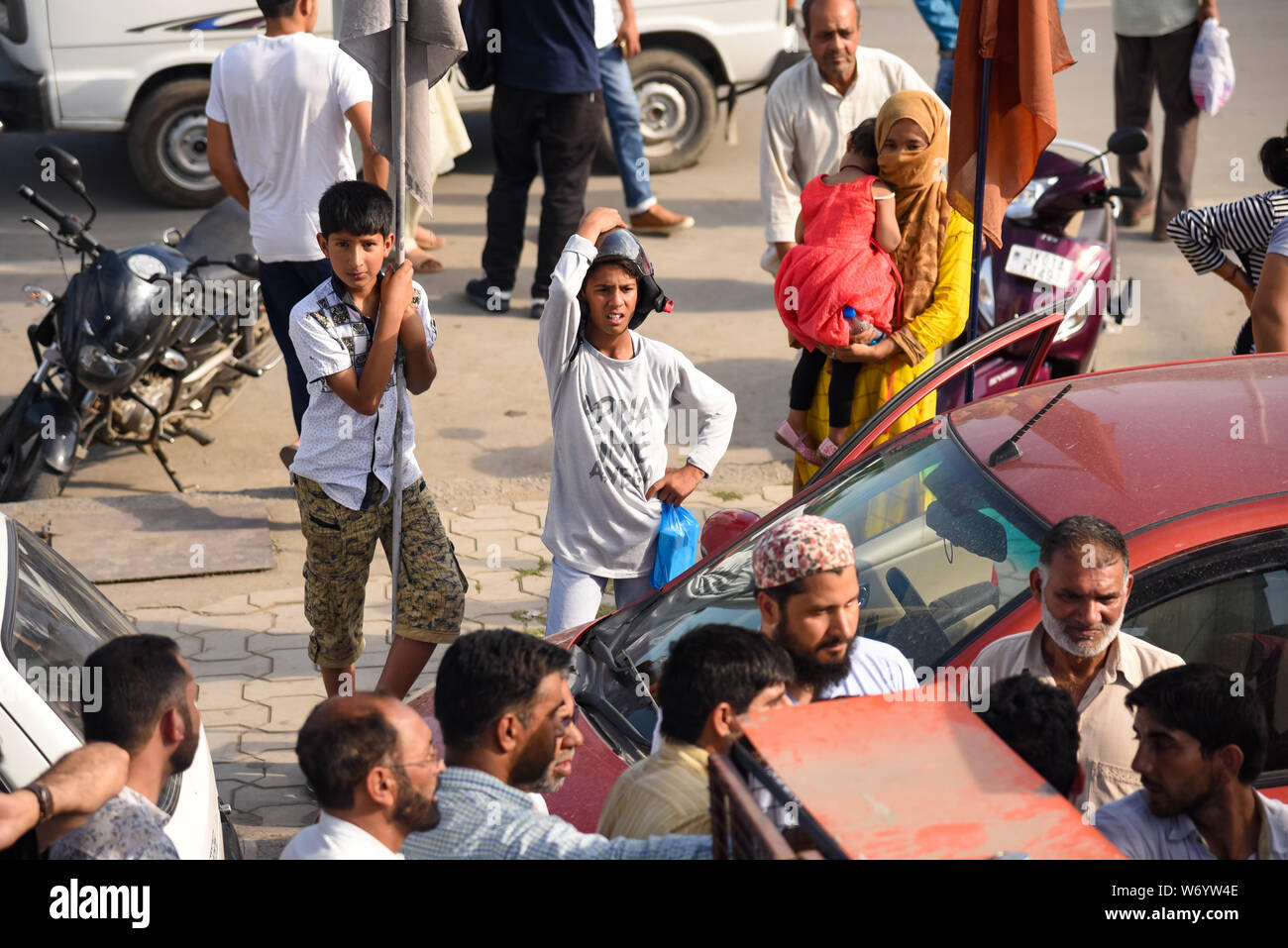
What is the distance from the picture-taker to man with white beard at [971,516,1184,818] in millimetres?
3082

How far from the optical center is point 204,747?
3557 mm

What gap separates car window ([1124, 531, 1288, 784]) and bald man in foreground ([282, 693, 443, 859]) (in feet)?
5.43

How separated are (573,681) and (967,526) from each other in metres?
1.06

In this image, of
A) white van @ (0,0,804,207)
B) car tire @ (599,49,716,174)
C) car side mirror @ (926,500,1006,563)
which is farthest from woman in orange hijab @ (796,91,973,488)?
car tire @ (599,49,716,174)

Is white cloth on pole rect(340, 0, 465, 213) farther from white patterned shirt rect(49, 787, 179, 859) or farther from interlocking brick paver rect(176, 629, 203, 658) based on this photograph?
white patterned shirt rect(49, 787, 179, 859)

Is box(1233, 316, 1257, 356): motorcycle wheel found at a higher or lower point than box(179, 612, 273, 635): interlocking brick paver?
higher

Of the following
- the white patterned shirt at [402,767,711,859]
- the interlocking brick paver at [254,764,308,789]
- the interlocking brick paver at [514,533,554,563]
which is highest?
the white patterned shirt at [402,767,711,859]

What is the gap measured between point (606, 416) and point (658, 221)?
19.5 feet

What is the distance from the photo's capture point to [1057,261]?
6742mm

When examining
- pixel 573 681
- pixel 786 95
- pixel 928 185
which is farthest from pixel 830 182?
pixel 573 681

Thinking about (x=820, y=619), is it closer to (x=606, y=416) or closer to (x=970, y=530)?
(x=970, y=530)

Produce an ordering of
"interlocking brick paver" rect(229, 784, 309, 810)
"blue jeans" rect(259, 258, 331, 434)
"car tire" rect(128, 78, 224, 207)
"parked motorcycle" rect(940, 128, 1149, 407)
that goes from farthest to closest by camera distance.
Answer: "car tire" rect(128, 78, 224, 207) → "parked motorcycle" rect(940, 128, 1149, 407) → "blue jeans" rect(259, 258, 331, 434) → "interlocking brick paver" rect(229, 784, 309, 810)

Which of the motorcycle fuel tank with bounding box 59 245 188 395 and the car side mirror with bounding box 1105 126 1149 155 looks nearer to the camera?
the motorcycle fuel tank with bounding box 59 245 188 395

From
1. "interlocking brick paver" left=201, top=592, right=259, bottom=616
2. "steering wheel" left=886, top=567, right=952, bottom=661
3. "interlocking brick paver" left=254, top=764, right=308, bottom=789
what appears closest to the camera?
"steering wheel" left=886, top=567, right=952, bottom=661
